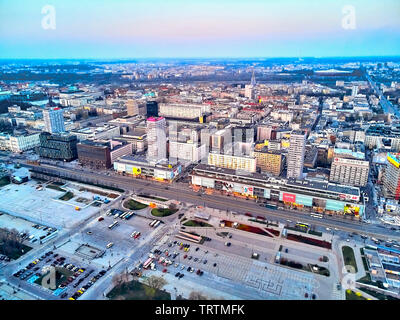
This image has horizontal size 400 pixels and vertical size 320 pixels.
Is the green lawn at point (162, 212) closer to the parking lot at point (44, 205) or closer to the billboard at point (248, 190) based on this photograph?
the parking lot at point (44, 205)

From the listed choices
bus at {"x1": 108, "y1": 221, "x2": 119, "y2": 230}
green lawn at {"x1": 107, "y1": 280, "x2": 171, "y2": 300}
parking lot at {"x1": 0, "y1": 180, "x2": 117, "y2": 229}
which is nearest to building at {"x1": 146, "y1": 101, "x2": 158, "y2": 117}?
parking lot at {"x1": 0, "y1": 180, "x2": 117, "y2": 229}

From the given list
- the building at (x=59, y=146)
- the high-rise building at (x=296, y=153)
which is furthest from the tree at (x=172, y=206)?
the building at (x=59, y=146)

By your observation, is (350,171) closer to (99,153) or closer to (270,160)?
(270,160)

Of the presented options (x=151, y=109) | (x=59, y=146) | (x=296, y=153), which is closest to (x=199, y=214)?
(x=296, y=153)

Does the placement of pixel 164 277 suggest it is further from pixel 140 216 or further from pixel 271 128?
pixel 271 128

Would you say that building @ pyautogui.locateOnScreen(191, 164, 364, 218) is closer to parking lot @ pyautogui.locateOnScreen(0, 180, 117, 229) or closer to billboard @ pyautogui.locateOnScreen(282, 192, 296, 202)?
billboard @ pyautogui.locateOnScreen(282, 192, 296, 202)

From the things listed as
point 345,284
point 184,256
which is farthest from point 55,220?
point 345,284

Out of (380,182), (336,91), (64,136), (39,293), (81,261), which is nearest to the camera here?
(39,293)
